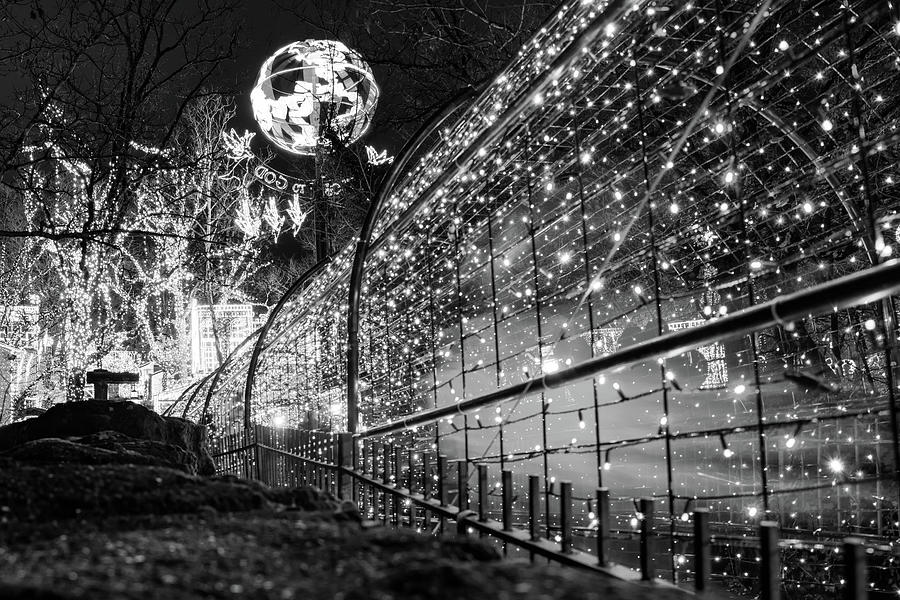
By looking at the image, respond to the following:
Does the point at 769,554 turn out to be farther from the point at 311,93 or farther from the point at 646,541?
the point at 311,93

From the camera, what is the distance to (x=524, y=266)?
1638 cm

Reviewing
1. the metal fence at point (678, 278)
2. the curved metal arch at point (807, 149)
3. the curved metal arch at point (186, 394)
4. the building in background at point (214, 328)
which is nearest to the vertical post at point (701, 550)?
the metal fence at point (678, 278)

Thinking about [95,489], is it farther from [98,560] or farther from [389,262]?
[389,262]

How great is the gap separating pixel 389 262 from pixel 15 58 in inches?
194

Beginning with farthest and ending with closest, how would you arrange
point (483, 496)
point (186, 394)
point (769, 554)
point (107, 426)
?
point (186, 394) < point (107, 426) < point (483, 496) < point (769, 554)

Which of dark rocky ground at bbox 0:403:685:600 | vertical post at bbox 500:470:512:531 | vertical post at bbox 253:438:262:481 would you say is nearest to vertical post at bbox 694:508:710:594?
dark rocky ground at bbox 0:403:685:600

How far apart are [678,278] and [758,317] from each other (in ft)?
23.8

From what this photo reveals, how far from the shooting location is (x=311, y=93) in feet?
44.5

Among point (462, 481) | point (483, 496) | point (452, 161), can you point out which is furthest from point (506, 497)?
point (452, 161)

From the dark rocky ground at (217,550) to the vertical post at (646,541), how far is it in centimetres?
66

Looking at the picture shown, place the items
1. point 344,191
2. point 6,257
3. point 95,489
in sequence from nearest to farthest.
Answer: point 95,489 < point 344,191 < point 6,257

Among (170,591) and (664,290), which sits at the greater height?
(664,290)

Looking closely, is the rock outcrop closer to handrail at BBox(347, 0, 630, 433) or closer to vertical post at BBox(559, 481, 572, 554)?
handrail at BBox(347, 0, 630, 433)

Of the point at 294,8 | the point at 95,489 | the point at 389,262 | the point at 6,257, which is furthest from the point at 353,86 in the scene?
the point at 6,257
